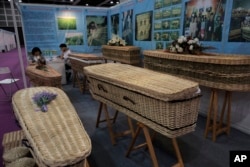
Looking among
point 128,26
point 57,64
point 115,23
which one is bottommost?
point 57,64

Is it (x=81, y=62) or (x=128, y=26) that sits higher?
(x=128, y=26)

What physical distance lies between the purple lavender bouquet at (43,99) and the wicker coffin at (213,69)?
1.88 m

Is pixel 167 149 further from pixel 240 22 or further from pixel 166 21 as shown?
pixel 166 21

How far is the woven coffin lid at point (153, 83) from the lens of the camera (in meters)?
1.41

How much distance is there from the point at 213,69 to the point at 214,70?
19 millimetres

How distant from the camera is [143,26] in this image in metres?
4.79

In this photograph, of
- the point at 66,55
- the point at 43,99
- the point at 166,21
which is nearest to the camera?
the point at 43,99

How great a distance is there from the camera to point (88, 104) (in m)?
4.34

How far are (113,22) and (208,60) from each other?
15.7 ft

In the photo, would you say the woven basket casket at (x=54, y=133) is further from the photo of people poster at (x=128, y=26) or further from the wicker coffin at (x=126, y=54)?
the photo of people poster at (x=128, y=26)

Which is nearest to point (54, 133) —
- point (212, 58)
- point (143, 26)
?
point (212, 58)

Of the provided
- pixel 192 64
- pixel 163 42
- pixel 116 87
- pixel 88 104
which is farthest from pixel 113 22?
pixel 116 87

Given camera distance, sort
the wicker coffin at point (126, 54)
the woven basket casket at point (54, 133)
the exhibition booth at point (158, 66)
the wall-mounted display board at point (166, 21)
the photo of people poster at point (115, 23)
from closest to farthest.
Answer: the woven basket casket at point (54, 133), the exhibition booth at point (158, 66), the wall-mounted display board at point (166, 21), the wicker coffin at point (126, 54), the photo of people poster at point (115, 23)

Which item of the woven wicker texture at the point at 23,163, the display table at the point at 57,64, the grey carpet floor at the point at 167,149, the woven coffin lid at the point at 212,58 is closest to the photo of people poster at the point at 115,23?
the display table at the point at 57,64
